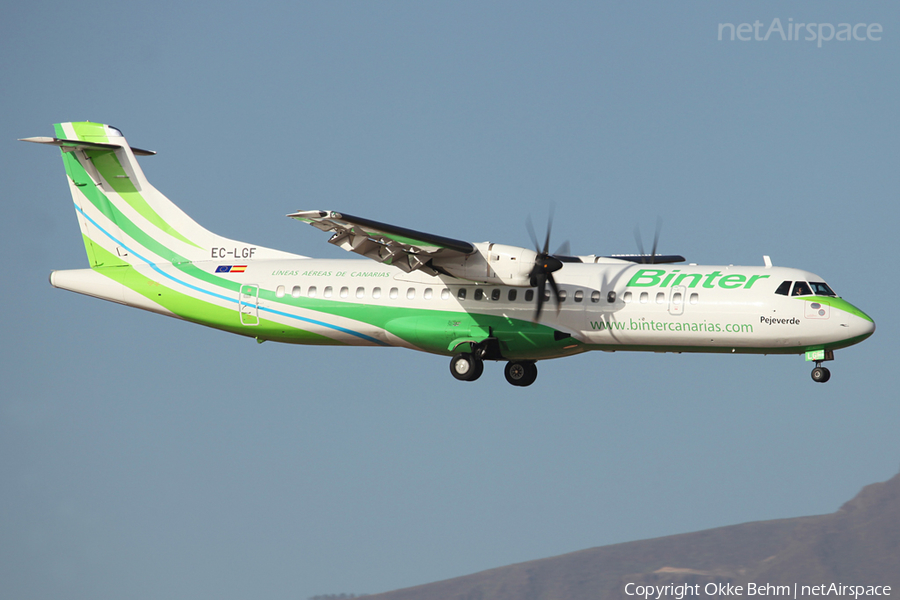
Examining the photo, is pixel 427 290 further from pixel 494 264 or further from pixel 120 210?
pixel 120 210

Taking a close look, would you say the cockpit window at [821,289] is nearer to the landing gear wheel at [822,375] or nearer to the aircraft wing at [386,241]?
the landing gear wheel at [822,375]

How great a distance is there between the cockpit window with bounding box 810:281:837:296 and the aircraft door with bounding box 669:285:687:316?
9.44ft

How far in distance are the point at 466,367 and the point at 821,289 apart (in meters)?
8.46

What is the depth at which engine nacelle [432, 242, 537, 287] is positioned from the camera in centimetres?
2369

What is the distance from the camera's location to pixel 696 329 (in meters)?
23.6

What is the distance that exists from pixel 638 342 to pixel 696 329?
1.42m

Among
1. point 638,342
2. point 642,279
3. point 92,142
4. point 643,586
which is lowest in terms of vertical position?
point 643,586

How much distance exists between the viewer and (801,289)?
23297mm

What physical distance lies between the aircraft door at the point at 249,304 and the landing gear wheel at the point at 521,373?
269 inches

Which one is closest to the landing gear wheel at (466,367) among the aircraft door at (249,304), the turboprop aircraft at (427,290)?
the turboprop aircraft at (427,290)

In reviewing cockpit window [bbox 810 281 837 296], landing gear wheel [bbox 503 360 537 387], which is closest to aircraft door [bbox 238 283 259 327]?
landing gear wheel [bbox 503 360 537 387]

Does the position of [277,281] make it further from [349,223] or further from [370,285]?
[349,223]

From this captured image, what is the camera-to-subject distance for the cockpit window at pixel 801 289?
23234 millimetres

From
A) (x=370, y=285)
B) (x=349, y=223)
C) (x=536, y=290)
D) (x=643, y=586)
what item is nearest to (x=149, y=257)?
(x=370, y=285)
